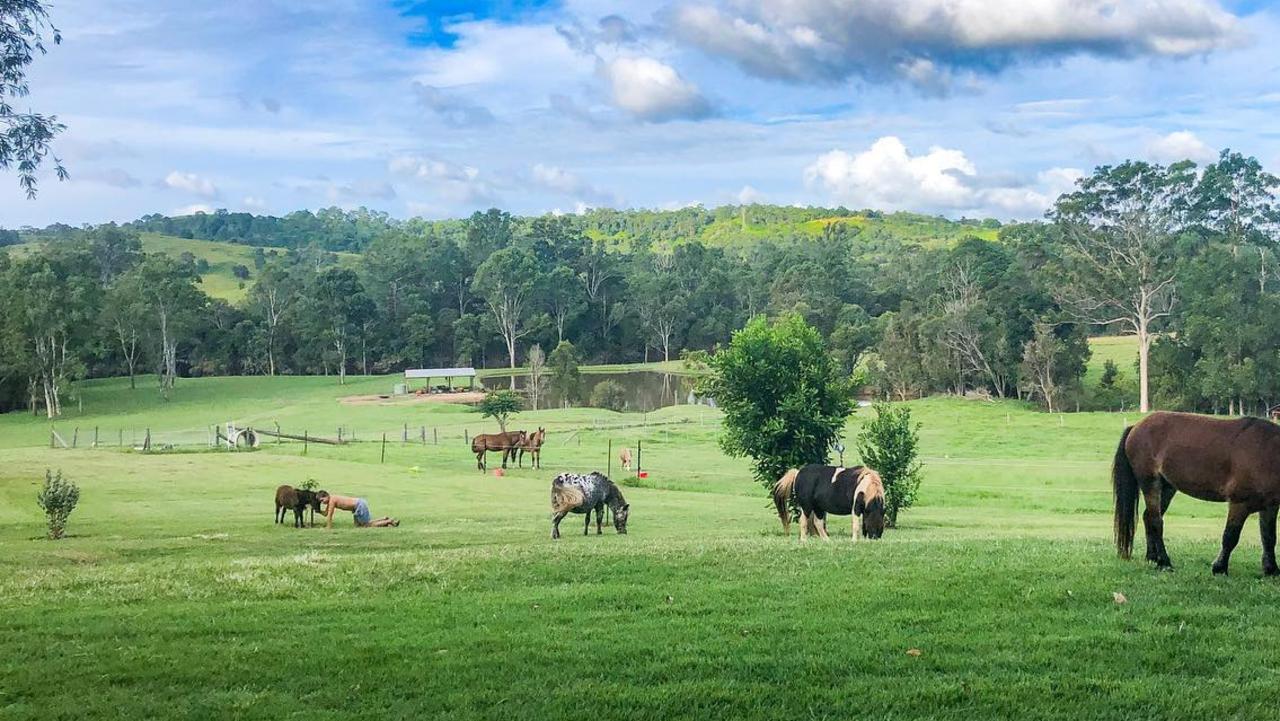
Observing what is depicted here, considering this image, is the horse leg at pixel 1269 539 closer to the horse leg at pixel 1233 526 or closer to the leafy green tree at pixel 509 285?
the horse leg at pixel 1233 526

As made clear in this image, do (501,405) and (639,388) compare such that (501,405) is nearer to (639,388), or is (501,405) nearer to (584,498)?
(584,498)

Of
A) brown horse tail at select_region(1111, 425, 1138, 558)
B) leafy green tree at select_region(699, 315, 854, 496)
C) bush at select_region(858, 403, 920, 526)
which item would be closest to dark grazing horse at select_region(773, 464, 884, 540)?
brown horse tail at select_region(1111, 425, 1138, 558)

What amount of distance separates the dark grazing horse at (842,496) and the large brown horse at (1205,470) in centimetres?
701

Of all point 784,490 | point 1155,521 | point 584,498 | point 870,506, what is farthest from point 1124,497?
point 584,498

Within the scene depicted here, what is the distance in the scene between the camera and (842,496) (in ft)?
63.2

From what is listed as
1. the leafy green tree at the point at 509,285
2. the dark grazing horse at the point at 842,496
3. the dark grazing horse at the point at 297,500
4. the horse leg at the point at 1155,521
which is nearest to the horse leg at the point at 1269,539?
the horse leg at the point at 1155,521

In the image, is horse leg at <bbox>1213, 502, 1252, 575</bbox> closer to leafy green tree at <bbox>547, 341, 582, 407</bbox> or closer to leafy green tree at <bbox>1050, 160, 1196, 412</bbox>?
leafy green tree at <bbox>1050, 160, 1196, 412</bbox>

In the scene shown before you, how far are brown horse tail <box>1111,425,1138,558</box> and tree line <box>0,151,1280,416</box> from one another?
37052 millimetres

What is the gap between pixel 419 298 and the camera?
13362 centimetres

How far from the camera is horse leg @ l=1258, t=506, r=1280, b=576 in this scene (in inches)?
436

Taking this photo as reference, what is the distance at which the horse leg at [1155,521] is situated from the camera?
38.4ft

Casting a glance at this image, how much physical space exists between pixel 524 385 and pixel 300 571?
100 metres

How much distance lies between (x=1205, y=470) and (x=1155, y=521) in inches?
36.9

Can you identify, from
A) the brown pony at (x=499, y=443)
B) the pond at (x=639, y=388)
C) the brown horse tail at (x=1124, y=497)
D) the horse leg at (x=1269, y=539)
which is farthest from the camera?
the pond at (x=639, y=388)
